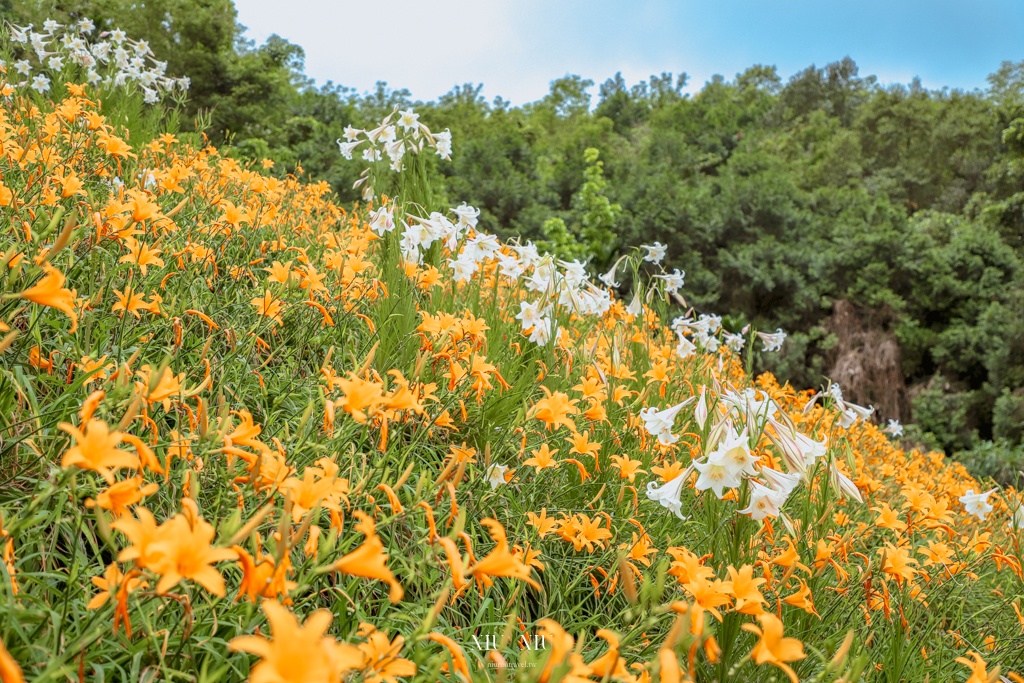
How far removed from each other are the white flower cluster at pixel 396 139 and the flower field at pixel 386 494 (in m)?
0.60

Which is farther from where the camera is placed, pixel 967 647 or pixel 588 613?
pixel 967 647

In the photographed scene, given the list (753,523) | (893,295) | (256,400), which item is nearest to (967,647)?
(753,523)

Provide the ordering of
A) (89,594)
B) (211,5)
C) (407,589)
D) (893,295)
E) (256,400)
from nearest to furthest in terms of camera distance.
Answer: (89,594), (407,589), (256,400), (211,5), (893,295)

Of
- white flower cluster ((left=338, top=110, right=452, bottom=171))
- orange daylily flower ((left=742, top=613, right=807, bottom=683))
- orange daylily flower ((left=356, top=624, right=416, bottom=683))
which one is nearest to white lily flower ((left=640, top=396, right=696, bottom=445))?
orange daylily flower ((left=742, top=613, right=807, bottom=683))

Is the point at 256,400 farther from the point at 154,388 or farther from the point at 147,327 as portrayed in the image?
the point at 154,388

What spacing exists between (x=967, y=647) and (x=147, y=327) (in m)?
2.53

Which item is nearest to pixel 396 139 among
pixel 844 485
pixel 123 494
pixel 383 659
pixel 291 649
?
pixel 844 485

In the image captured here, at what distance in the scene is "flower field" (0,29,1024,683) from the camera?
0.82m

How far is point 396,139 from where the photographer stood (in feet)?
12.1

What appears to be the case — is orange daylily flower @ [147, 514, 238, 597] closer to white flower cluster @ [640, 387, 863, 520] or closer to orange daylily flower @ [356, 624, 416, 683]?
orange daylily flower @ [356, 624, 416, 683]

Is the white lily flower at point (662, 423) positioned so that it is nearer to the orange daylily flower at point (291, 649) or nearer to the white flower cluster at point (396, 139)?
the orange daylily flower at point (291, 649)

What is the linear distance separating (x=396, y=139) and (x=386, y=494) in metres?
2.78

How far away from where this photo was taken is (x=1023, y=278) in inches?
455

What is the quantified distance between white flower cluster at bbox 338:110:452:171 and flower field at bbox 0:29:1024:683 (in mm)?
596
